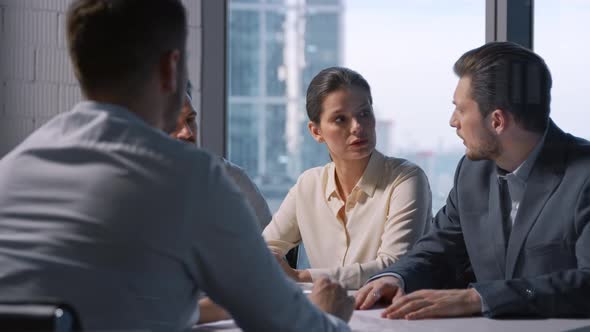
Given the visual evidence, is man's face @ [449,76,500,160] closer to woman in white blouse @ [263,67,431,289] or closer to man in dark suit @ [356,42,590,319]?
man in dark suit @ [356,42,590,319]

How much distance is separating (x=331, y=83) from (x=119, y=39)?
5.92 ft

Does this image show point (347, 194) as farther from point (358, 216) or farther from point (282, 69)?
point (282, 69)

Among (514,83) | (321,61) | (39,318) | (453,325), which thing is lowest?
(453,325)

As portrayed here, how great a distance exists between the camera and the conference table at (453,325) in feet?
5.28

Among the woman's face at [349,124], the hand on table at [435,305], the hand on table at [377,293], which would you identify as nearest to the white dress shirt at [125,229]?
the hand on table at [435,305]

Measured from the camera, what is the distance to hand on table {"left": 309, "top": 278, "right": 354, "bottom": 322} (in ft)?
5.08

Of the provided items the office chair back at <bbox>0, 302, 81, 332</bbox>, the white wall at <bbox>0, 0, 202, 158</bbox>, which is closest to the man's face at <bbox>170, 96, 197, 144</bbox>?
the white wall at <bbox>0, 0, 202, 158</bbox>

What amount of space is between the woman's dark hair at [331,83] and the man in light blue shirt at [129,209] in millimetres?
1722

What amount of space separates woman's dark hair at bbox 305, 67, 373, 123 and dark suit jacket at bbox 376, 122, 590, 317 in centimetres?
66

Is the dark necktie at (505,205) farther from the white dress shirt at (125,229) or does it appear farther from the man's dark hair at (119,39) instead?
the man's dark hair at (119,39)

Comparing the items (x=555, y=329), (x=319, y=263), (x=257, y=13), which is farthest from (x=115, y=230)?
(x=257, y=13)

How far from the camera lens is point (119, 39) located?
1.13 m

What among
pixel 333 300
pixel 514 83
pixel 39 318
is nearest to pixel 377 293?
pixel 333 300

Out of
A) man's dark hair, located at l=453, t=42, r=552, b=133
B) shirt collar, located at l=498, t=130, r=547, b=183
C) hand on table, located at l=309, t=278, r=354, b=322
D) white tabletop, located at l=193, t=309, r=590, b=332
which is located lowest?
white tabletop, located at l=193, t=309, r=590, b=332
